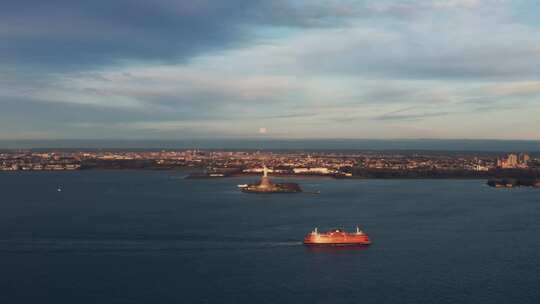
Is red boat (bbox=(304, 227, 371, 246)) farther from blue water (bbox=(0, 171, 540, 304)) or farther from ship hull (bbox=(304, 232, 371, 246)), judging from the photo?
blue water (bbox=(0, 171, 540, 304))

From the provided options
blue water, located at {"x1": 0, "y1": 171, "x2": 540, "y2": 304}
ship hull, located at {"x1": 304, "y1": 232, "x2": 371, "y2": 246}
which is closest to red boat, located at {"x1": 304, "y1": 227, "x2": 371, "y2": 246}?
ship hull, located at {"x1": 304, "y1": 232, "x2": 371, "y2": 246}

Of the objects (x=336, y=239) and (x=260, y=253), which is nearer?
(x=260, y=253)

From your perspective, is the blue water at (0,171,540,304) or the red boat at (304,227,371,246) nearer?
the blue water at (0,171,540,304)

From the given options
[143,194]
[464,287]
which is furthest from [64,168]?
→ [464,287]

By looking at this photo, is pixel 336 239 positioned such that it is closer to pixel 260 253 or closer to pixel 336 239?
pixel 336 239

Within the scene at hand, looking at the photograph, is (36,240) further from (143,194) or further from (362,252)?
(143,194)

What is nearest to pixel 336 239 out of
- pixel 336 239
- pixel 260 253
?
pixel 336 239

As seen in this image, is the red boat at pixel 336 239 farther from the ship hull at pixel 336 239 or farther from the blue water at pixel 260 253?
the blue water at pixel 260 253
